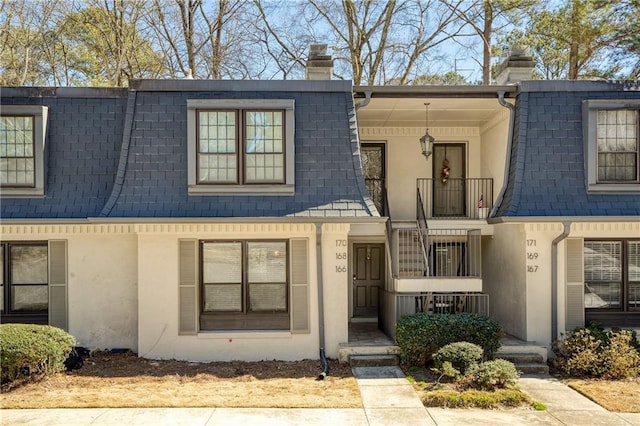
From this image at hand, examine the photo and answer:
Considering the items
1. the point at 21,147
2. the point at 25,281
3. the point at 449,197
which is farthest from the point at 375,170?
the point at 25,281

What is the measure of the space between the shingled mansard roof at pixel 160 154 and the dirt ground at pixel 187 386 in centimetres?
289

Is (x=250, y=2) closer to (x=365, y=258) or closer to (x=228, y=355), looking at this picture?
(x=365, y=258)

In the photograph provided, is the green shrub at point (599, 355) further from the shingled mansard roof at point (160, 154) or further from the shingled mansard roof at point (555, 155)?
the shingled mansard roof at point (160, 154)

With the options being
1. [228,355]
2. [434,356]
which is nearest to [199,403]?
[228,355]

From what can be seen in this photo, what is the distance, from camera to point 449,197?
44.0ft

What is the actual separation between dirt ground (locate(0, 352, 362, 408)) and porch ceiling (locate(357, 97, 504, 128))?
575 centimetres

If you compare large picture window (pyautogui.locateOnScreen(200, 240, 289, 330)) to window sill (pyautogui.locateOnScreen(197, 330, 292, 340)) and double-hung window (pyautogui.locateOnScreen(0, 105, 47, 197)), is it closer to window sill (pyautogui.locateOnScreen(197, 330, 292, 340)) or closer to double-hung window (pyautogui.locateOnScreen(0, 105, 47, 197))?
window sill (pyautogui.locateOnScreen(197, 330, 292, 340))

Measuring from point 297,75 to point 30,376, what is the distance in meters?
17.8

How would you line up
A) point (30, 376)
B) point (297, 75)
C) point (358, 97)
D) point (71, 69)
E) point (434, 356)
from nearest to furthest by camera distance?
point (30, 376) < point (434, 356) < point (358, 97) < point (71, 69) < point (297, 75)

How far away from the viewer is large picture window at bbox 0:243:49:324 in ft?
33.6

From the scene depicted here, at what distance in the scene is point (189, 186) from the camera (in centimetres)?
993

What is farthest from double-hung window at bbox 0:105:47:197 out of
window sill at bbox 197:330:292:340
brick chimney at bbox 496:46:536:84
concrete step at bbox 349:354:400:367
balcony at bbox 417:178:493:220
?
brick chimney at bbox 496:46:536:84

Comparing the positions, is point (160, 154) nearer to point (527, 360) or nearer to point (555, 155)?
point (555, 155)

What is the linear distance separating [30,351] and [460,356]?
727 centimetres
